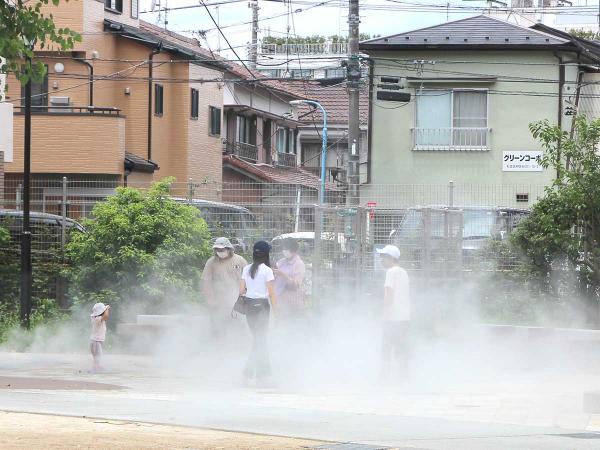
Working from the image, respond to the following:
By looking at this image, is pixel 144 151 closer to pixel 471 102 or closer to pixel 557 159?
pixel 471 102

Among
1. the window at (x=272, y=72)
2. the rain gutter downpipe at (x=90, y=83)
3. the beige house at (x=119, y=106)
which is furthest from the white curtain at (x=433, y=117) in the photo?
the window at (x=272, y=72)

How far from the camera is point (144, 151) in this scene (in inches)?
1475

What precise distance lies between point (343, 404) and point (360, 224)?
245 inches

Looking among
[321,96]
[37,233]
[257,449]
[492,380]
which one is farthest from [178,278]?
[321,96]

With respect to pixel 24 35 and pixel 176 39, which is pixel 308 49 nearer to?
pixel 176 39

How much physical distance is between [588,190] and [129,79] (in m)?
22.3

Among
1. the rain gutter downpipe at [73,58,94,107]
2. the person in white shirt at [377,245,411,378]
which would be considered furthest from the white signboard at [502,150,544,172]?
the person in white shirt at [377,245,411,378]

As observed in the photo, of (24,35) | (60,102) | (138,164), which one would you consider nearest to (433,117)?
(138,164)

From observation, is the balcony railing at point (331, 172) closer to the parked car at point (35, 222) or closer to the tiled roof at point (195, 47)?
the tiled roof at point (195, 47)

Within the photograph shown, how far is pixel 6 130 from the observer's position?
25562 millimetres

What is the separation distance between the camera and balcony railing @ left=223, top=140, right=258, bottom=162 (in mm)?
46750

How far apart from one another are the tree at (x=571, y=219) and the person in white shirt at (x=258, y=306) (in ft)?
16.8

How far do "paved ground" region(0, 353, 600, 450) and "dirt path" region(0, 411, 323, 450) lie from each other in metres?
0.41

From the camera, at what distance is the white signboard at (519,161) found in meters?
35.2
